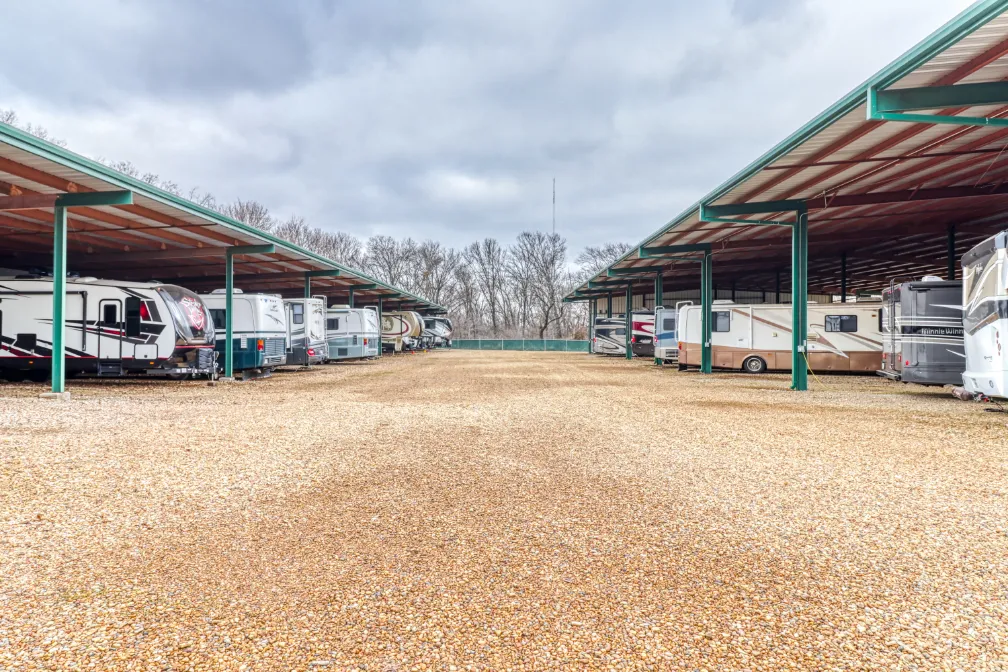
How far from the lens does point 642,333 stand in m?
28.2

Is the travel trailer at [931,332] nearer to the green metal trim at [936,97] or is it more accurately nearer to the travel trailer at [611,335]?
the green metal trim at [936,97]

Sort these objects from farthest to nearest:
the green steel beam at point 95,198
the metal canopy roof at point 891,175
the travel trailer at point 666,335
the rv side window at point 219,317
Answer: the travel trailer at point 666,335 < the rv side window at point 219,317 < the green steel beam at point 95,198 < the metal canopy roof at point 891,175

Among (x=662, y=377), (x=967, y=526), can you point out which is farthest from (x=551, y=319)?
(x=967, y=526)

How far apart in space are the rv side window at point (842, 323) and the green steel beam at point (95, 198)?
1801cm

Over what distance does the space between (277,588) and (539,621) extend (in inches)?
48.9

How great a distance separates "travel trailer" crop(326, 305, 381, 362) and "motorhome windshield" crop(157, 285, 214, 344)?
30.2ft

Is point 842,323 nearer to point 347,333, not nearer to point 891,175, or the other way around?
point 891,175

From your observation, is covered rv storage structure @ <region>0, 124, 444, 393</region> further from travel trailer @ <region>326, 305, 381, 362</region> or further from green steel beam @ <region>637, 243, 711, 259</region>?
green steel beam @ <region>637, 243, 711, 259</region>

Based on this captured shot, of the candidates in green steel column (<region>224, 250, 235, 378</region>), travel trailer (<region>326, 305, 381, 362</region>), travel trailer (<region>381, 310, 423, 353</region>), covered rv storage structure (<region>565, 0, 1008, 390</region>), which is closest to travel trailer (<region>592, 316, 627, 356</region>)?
covered rv storage structure (<region>565, 0, 1008, 390</region>)

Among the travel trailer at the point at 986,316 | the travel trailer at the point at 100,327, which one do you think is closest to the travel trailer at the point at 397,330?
the travel trailer at the point at 100,327

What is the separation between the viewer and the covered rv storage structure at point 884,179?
6.66 metres

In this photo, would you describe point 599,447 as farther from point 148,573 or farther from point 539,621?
point 148,573

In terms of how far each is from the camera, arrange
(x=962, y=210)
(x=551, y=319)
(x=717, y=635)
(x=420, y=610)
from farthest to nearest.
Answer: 1. (x=551, y=319)
2. (x=962, y=210)
3. (x=420, y=610)
4. (x=717, y=635)

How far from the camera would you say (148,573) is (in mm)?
2805
